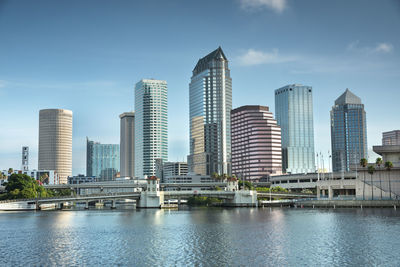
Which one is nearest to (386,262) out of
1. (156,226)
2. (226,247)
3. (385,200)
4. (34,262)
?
(226,247)

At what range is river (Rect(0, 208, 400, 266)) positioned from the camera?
67.8 meters

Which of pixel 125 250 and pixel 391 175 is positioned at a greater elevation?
pixel 391 175

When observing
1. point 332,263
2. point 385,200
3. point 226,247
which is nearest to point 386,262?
point 332,263

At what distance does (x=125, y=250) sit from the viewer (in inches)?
3061

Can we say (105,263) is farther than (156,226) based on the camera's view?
No

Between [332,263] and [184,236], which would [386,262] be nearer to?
[332,263]

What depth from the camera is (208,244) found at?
277 ft

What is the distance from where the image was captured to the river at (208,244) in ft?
222

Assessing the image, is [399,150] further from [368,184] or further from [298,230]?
[298,230]

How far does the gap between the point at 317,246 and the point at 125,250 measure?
3152cm

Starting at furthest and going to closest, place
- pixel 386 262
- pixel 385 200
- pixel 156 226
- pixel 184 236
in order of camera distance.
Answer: pixel 385 200 < pixel 156 226 < pixel 184 236 < pixel 386 262

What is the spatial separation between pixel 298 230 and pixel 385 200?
87.3 m

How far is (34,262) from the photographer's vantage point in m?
67.8

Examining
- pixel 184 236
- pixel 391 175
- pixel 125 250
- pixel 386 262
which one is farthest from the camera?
pixel 391 175
